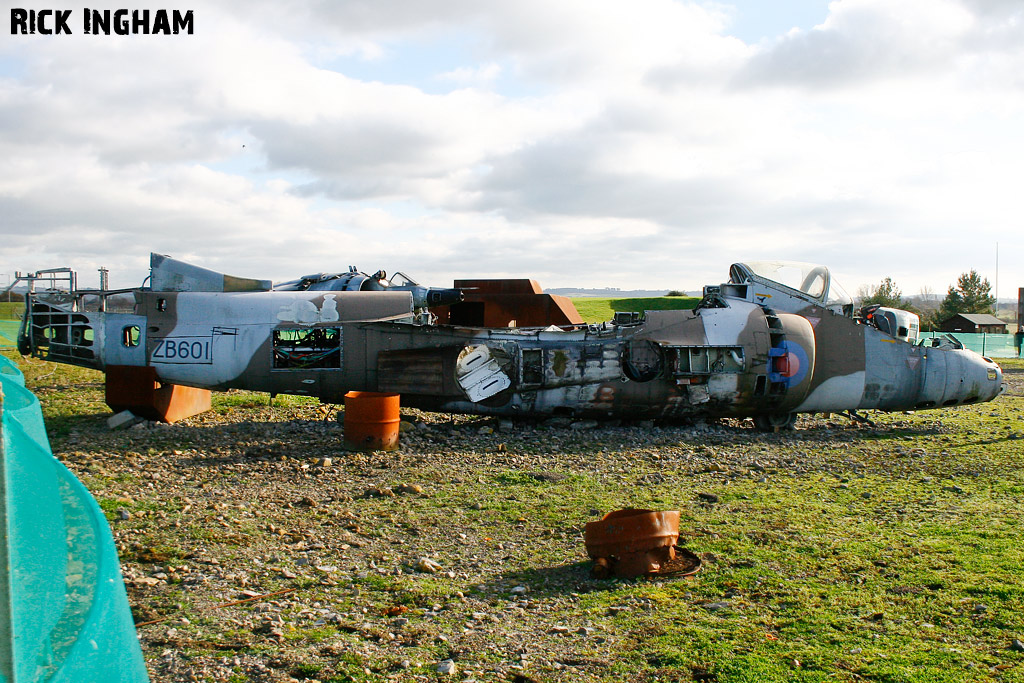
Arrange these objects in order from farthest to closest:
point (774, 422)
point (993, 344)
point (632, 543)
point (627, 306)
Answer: point (627, 306) → point (993, 344) → point (774, 422) → point (632, 543)

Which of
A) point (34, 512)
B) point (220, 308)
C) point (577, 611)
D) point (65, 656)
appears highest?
point (220, 308)

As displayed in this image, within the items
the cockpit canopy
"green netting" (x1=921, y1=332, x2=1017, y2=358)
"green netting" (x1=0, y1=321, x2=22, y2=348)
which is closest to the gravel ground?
the cockpit canopy

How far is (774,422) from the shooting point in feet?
40.2

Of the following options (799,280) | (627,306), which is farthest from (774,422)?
Answer: (627,306)

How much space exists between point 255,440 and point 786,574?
25.8 ft

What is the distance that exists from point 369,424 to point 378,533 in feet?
11.2

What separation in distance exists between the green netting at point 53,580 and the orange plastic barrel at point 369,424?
7.14 meters

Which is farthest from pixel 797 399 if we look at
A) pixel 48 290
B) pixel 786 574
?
pixel 48 290

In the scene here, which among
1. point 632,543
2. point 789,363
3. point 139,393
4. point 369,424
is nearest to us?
point 632,543

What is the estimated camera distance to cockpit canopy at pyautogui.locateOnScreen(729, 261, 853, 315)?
1248 centimetres

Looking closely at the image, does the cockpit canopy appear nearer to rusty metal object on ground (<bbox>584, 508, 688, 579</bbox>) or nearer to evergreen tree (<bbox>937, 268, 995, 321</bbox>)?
rusty metal object on ground (<bbox>584, 508, 688, 579</bbox>)

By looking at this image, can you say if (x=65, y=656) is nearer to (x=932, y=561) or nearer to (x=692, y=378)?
(x=932, y=561)

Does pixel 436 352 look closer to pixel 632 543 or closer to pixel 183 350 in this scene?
pixel 183 350

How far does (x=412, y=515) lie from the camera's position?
707 centimetres
